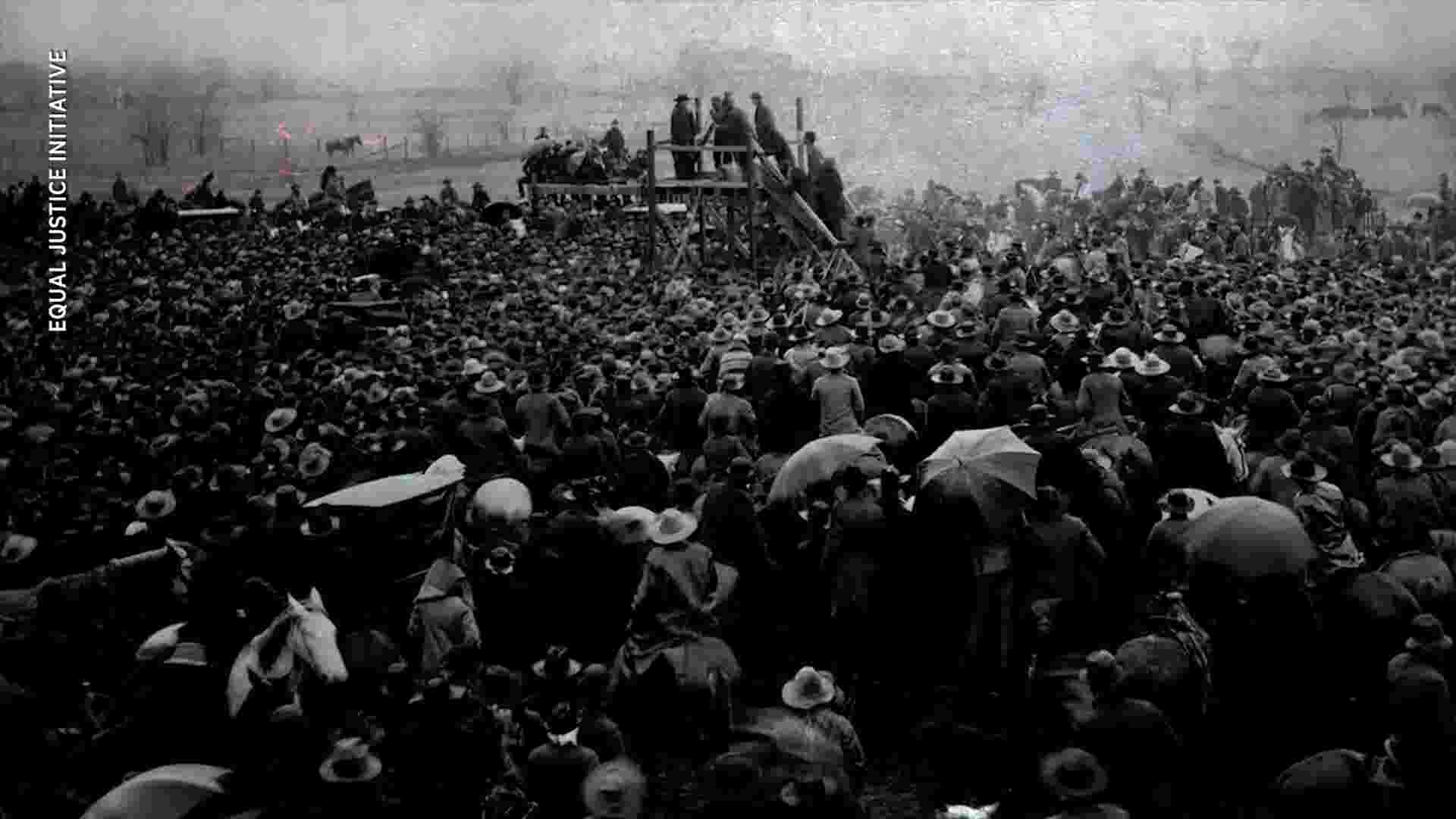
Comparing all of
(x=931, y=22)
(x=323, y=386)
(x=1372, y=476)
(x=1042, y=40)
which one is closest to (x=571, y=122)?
(x=931, y=22)

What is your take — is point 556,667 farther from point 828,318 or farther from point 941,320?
point 828,318

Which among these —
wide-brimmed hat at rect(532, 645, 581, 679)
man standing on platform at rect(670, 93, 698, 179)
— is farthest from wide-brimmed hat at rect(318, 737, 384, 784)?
man standing on platform at rect(670, 93, 698, 179)

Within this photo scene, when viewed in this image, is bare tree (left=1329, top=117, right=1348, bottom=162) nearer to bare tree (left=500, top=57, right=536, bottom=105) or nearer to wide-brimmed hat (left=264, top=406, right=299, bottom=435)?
bare tree (left=500, top=57, right=536, bottom=105)

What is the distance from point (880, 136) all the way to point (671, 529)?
4124 centimetres

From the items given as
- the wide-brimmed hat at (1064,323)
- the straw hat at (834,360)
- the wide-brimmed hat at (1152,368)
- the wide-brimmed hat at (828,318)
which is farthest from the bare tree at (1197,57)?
the straw hat at (834,360)

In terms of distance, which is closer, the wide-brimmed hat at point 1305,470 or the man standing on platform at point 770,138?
the wide-brimmed hat at point 1305,470

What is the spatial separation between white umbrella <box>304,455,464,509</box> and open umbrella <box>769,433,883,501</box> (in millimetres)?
2216

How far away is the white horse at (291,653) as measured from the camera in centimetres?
523

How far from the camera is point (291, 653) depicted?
17.5 ft

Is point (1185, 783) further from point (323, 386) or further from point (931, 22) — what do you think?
point (931, 22)

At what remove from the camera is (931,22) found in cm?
4347

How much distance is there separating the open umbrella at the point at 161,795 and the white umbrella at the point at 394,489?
2.66 meters

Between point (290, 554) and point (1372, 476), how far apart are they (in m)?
7.43

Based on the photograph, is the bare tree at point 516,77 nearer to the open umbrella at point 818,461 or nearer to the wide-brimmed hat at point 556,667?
the open umbrella at point 818,461
